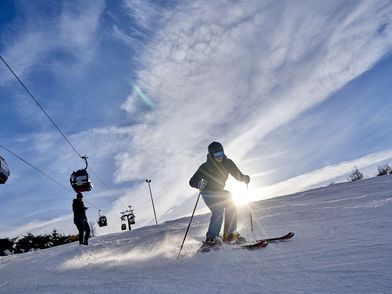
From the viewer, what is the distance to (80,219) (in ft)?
40.7

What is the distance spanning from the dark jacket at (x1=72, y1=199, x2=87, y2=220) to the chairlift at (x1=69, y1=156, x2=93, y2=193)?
7470 millimetres

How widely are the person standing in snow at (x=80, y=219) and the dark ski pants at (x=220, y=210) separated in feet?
24.6

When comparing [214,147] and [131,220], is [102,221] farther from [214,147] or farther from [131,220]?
[214,147]

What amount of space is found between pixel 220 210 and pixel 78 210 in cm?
797

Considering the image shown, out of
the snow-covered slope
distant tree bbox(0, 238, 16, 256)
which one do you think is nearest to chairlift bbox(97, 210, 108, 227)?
distant tree bbox(0, 238, 16, 256)

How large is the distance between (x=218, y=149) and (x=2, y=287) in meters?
4.33

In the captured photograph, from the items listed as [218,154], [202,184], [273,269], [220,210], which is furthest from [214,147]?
[273,269]

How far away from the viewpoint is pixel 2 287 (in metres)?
5.32

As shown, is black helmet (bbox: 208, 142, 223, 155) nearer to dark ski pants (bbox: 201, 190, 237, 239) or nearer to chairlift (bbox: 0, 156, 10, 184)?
dark ski pants (bbox: 201, 190, 237, 239)

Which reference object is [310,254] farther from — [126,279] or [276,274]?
[126,279]

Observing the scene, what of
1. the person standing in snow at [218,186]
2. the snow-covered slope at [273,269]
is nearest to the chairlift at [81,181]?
the snow-covered slope at [273,269]

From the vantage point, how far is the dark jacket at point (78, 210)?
1239 cm

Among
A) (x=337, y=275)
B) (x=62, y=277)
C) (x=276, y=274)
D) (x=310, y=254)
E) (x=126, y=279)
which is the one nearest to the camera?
(x=337, y=275)

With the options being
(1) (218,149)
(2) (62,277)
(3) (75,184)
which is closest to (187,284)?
(2) (62,277)
